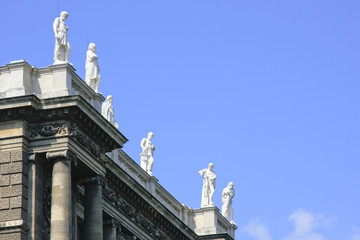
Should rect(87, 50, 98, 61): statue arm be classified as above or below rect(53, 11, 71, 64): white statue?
above

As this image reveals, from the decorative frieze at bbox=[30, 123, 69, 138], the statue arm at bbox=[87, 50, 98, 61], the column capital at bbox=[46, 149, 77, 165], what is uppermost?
the statue arm at bbox=[87, 50, 98, 61]

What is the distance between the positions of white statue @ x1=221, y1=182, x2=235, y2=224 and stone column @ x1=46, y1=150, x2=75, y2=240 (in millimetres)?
28708

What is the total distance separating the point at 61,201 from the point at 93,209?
3.13 meters

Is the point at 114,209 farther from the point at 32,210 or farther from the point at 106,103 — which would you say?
the point at 32,210

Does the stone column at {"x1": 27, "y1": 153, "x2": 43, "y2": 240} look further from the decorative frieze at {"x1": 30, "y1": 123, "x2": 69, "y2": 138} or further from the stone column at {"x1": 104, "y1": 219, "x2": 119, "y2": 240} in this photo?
the stone column at {"x1": 104, "y1": 219, "x2": 119, "y2": 240}

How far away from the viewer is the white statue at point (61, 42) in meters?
51.8

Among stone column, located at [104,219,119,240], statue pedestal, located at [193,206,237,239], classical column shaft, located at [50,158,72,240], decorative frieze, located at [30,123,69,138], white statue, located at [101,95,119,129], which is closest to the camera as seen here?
classical column shaft, located at [50,158,72,240]

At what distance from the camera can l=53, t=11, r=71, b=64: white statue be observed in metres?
51.8

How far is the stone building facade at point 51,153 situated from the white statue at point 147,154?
10978mm

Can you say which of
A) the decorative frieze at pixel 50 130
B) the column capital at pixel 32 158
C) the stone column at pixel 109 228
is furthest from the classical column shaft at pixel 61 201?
the stone column at pixel 109 228

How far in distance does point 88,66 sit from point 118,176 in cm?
595

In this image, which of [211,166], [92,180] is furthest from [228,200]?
[92,180]

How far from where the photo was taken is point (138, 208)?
6109 centimetres

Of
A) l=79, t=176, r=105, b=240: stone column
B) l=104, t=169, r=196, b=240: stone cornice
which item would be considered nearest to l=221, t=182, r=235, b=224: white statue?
l=104, t=169, r=196, b=240: stone cornice
